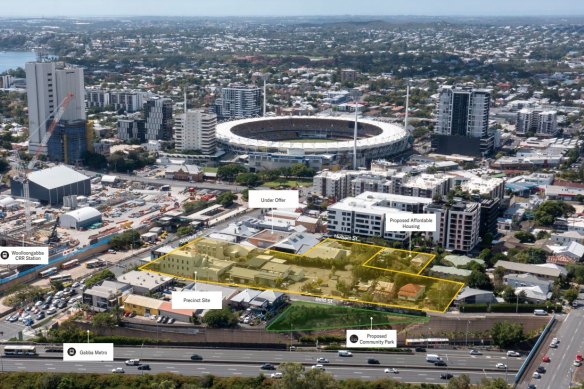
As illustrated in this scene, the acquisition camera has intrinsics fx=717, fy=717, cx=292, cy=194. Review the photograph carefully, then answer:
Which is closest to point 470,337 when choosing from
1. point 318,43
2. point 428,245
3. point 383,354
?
point 383,354

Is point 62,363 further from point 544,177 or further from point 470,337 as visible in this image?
point 544,177

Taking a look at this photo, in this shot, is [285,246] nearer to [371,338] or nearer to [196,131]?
[371,338]

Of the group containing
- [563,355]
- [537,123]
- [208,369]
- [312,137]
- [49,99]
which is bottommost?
[208,369]

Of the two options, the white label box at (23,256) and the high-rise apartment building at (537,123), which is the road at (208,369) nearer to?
the white label box at (23,256)

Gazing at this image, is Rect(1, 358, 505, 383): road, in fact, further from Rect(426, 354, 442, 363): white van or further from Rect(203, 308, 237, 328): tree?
Rect(203, 308, 237, 328): tree

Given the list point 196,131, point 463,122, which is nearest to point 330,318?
point 196,131

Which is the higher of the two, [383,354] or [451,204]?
[451,204]
